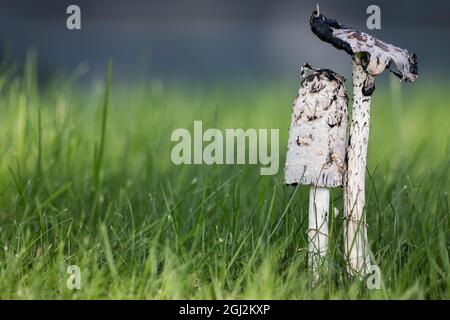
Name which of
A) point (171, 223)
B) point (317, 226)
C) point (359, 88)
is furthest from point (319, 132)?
point (171, 223)

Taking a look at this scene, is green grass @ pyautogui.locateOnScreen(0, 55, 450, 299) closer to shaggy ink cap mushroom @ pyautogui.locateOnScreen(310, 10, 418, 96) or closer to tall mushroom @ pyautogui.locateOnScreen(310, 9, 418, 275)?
tall mushroom @ pyautogui.locateOnScreen(310, 9, 418, 275)

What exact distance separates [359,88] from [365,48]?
4.8 inches

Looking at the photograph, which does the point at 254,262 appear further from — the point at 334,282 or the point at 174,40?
the point at 174,40

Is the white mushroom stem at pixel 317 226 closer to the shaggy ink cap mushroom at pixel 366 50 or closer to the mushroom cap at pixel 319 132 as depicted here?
the mushroom cap at pixel 319 132

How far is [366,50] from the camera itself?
206cm

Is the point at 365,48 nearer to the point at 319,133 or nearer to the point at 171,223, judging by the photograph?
the point at 319,133

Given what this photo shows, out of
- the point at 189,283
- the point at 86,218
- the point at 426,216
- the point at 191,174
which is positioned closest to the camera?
the point at 189,283

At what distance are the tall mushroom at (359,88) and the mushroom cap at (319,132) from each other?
4 centimetres

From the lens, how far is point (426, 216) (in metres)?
2.56

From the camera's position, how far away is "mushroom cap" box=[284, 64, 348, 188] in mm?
2131

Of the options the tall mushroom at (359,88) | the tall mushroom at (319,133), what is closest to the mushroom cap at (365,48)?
the tall mushroom at (359,88)

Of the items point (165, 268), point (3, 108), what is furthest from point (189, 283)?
point (3, 108)

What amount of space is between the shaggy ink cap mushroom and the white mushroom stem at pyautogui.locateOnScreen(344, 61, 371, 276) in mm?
30

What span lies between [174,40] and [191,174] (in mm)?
3414
